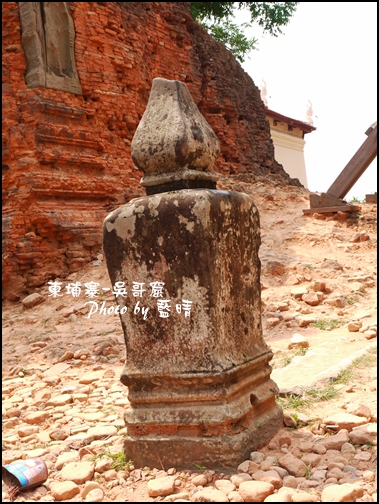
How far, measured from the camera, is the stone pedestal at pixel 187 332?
2.28 m

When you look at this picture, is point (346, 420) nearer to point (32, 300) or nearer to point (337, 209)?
point (32, 300)

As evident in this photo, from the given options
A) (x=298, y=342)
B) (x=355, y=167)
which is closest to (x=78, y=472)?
(x=298, y=342)

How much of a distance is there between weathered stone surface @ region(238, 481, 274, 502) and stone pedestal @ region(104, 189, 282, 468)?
22 cm

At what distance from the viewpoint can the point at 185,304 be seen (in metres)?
2.34

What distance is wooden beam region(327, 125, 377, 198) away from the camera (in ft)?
24.4

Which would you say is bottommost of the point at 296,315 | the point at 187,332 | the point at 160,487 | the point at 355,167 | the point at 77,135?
the point at 160,487

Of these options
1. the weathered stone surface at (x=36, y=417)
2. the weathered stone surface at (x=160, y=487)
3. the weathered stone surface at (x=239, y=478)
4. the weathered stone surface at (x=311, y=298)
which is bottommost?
the weathered stone surface at (x=36, y=417)

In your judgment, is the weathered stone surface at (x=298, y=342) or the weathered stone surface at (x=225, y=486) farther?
the weathered stone surface at (x=298, y=342)

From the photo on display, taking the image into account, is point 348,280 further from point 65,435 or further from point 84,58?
point 84,58

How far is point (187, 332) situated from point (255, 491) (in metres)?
0.74

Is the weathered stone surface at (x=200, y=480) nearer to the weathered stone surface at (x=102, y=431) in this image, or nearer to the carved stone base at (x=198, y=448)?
the carved stone base at (x=198, y=448)

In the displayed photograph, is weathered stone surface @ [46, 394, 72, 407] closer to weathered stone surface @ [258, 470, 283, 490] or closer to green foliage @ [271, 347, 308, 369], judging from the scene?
green foliage @ [271, 347, 308, 369]

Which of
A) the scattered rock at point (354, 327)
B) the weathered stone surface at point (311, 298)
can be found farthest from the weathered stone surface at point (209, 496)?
the weathered stone surface at point (311, 298)

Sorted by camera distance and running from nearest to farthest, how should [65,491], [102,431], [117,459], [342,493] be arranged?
[342,493]
[65,491]
[117,459]
[102,431]
